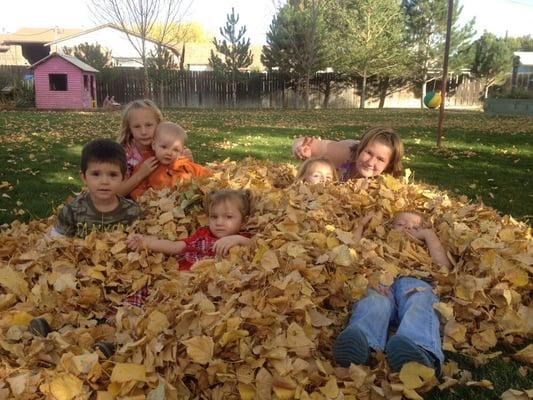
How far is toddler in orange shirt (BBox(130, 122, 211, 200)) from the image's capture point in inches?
163

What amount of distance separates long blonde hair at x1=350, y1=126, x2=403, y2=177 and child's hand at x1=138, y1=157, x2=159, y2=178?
1.64 metres

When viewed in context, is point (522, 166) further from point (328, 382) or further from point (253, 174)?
point (328, 382)

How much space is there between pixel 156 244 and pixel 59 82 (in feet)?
86.6

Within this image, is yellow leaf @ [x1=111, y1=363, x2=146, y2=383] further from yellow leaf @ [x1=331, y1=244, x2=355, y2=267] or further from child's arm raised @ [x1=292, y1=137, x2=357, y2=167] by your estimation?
child's arm raised @ [x1=292, y1=137, x2=357, y2=167]

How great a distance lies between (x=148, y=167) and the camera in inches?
164

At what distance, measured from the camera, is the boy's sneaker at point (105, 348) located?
2.21m

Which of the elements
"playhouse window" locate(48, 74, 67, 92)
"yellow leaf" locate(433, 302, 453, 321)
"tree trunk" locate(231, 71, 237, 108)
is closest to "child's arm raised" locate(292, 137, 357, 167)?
"yellow leaf" locate(433, 302, 453, 321)

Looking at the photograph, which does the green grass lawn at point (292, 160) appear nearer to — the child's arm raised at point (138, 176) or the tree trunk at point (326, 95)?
the child's arm raised at point (138, 176)

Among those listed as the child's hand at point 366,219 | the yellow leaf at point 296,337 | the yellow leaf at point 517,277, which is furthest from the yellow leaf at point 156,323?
the yellow leaf at point 517,277

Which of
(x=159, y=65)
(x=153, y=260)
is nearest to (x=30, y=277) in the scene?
(x=153, y=260)

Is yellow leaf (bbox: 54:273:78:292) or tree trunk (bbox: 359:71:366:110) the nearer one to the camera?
yellow leaf (bbox: 54:273:78:292)

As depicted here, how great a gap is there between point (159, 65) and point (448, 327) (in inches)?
1178

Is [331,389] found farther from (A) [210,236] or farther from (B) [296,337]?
(A) [210,236]

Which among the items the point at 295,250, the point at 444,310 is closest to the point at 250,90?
the point at 295,250
